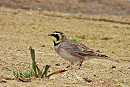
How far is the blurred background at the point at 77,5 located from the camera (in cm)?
1764

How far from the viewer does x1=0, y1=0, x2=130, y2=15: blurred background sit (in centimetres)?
1764

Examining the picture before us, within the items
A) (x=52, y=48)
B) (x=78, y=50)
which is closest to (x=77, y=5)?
(x=52, y=48)

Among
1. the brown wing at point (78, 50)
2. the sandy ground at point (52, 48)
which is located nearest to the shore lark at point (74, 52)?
the brown wing at point (78, 50)

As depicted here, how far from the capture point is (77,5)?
19234mm

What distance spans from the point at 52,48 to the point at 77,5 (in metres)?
9.20

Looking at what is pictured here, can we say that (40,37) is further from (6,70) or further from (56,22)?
(6,70)

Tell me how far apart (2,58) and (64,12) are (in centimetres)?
914

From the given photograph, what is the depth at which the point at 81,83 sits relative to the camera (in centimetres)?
686

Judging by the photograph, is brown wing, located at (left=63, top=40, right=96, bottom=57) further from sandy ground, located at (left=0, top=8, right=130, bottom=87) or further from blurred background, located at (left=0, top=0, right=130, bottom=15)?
Answer: blurred background, located at (left=0, top=0, right=130, bottom=15)

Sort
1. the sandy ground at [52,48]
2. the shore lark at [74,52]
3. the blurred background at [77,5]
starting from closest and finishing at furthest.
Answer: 1. the sandy ground at [52,48]
2. the shore lark at [74,52]
3. the blurred background at [77,5]

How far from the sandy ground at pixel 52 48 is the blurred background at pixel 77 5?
131 cm

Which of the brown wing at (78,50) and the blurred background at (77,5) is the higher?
the brown wing at (78,50)

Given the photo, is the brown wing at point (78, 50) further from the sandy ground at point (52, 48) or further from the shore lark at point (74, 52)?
the sandy ground at point (52, 48)

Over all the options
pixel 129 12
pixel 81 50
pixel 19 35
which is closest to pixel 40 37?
pixel 19 35
